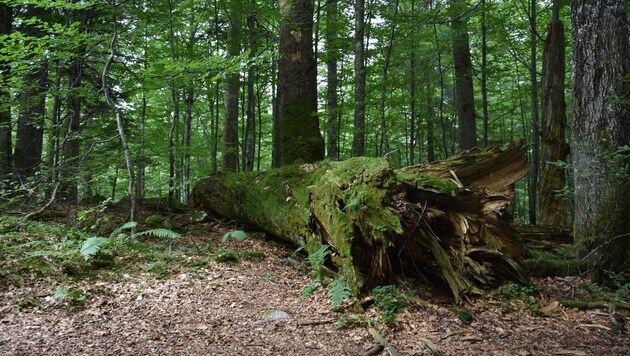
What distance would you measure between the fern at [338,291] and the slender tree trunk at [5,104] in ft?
21.7

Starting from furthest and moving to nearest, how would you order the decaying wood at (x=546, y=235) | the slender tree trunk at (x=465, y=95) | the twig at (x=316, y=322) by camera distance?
the slender tree trunk at (x=465, y=95) < the decaying wood at (x=546, y=235) < the twig at (x=316, y=322)

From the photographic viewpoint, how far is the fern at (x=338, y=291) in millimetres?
4320

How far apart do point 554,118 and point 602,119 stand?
3600 mm

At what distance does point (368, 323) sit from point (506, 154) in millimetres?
3638

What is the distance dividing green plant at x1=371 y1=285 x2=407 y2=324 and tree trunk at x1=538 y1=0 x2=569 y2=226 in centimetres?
568

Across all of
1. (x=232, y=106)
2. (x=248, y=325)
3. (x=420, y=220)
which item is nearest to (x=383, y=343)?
(x=248, y=325)

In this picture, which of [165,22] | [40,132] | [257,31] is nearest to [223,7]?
[257,31]

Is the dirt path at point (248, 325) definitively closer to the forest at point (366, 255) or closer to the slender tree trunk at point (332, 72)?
the forest at point (366, 255)

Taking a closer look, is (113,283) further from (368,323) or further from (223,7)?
(223,7)

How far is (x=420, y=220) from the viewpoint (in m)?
4.86

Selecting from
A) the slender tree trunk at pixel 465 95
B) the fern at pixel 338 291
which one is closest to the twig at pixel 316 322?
the fern at pixel 338 291

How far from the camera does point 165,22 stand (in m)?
11.4

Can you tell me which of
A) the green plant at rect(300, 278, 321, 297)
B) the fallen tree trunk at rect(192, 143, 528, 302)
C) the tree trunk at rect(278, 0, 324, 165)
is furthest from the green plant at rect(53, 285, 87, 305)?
the tree trunk at rect(278, 0, 324, 165)

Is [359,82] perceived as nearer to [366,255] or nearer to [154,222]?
[154,222]
